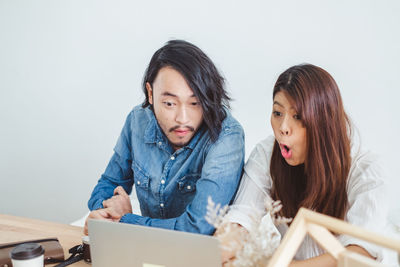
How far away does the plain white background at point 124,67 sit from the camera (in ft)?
6.61

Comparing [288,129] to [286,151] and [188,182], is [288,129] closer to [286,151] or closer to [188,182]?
→ [286,151]

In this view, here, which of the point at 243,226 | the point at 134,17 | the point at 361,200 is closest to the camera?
the point at 361,200

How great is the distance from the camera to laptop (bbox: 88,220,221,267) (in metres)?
0.84

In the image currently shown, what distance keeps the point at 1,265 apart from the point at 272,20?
1.67 metres

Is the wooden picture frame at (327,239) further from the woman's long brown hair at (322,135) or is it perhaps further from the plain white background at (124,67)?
the plain white background at (124,67)

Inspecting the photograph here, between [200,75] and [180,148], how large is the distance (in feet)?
1.01

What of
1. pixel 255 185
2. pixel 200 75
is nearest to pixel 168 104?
pixel 200 75

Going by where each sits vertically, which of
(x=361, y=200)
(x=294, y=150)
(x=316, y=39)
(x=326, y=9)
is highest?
(x=326, y=9)

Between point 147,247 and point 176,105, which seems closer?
point 147,247

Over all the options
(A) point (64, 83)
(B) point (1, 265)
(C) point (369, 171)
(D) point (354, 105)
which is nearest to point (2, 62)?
(A) point (64, 83)

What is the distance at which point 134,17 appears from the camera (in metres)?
2.49

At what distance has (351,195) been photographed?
1.22 m

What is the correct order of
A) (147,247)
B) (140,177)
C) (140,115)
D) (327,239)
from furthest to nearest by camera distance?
(140,115)
(140,177)
(147,247)
(327,239)

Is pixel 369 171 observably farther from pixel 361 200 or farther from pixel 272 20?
pixel 272 20
